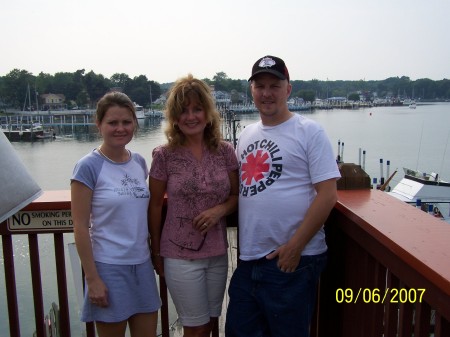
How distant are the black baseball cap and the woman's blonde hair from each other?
0.90ft

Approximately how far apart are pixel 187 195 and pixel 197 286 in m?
0.48

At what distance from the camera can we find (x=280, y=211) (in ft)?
7.52

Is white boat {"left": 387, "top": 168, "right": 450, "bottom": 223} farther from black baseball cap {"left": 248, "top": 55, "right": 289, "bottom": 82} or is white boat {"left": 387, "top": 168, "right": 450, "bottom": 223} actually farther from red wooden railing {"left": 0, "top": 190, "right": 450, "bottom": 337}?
black baseball cap {"left": 248, "top": 55, "right": 289, "bottom": 82}

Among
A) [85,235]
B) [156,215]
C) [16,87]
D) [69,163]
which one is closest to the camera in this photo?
[85,235]

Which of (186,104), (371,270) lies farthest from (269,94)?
(371,270)

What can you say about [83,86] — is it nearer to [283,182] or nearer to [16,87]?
[16,87]

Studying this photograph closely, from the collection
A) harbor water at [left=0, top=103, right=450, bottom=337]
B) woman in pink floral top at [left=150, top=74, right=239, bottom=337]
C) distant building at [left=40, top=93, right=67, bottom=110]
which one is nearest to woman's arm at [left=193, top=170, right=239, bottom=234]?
woman in pink floral top at [left=150, top=74, right=239, bottom=337]

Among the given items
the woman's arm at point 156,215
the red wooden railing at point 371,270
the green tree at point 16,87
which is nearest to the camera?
the red wooden railing at point 371,270

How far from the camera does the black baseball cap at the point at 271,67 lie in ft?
7.82

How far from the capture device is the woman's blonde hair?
2373 mm

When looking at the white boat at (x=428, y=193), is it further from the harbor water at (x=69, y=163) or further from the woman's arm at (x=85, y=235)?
the woman's arm at (x=85, y=235)

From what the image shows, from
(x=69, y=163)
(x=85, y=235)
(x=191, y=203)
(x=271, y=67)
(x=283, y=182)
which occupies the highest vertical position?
(x=271, y=67)

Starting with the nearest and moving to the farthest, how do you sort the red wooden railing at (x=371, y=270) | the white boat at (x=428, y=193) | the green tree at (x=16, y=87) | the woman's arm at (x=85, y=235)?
the red wooden railing at (x=371, y=270)
the woman's arm at (x=85, y=235)
the white boat at (x=428, y=193)
the green tree at (x=16, y=87)
